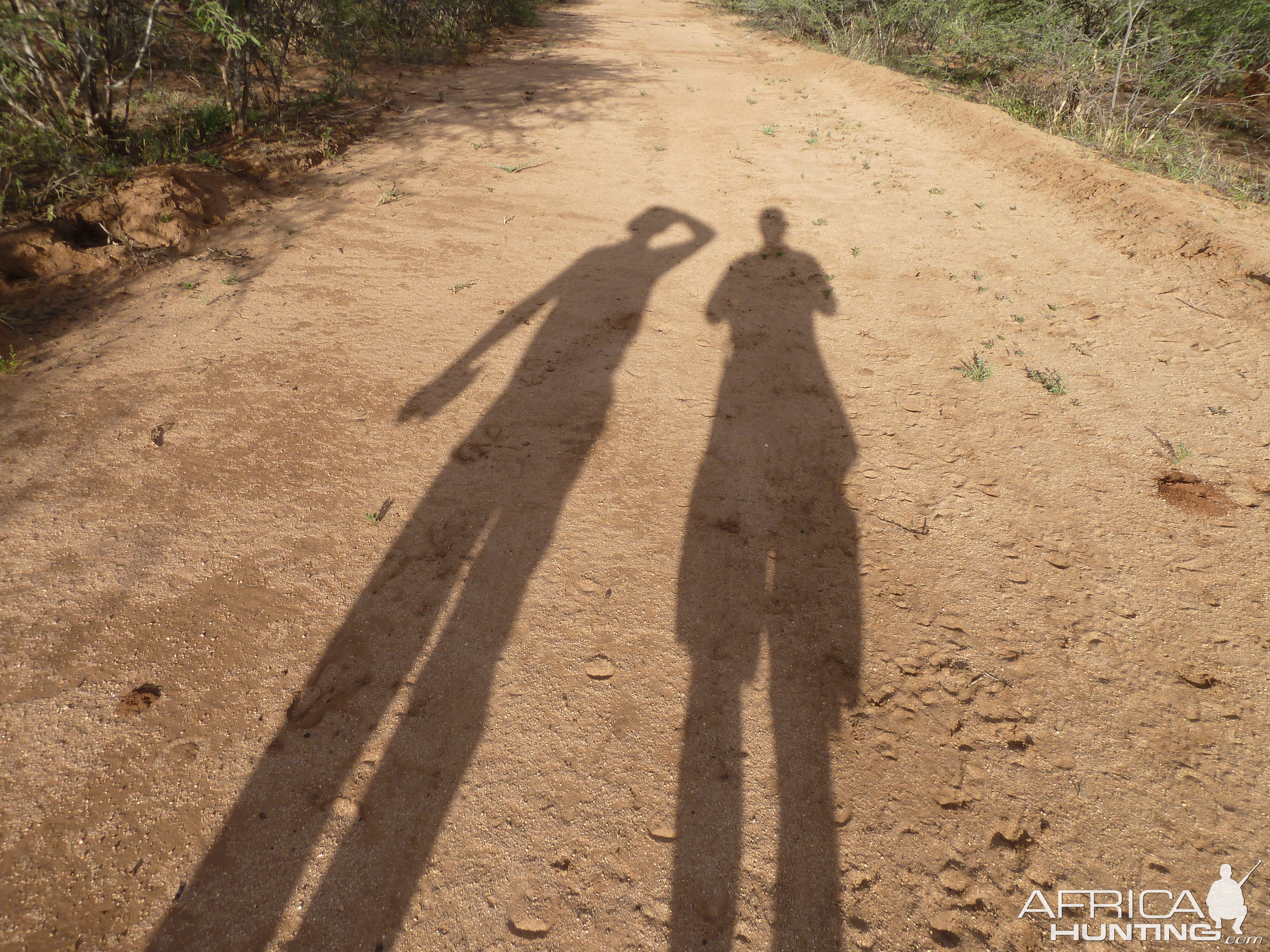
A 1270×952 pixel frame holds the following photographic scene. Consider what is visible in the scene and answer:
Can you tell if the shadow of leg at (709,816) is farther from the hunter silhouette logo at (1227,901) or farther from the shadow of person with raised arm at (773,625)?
the hunter silhouette logo at (1227,901)

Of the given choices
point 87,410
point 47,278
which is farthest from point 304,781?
point 47,278

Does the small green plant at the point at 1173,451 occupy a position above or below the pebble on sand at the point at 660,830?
above

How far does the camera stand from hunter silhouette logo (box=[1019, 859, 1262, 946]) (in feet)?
5.87

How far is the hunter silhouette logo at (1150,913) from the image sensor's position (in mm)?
1790

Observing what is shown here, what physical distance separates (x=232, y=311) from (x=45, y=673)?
9.68ft

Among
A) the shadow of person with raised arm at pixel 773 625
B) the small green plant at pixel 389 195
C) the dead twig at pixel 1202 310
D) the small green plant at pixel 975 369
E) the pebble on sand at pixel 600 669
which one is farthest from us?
the small green plant at pixel 389 195

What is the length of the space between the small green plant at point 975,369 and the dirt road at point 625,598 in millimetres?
88

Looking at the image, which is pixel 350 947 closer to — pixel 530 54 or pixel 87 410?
pixel 87 410

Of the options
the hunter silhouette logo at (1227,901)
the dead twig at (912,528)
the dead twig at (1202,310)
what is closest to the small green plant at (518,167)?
the dead twig at (912,528)

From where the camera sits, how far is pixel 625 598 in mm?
2703

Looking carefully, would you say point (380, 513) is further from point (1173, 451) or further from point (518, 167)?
point (518, 167)

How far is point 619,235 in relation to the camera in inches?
233

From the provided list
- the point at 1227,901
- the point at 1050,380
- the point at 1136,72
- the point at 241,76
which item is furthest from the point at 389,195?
the point at 1136,72

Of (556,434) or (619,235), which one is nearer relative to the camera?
(556,434)
